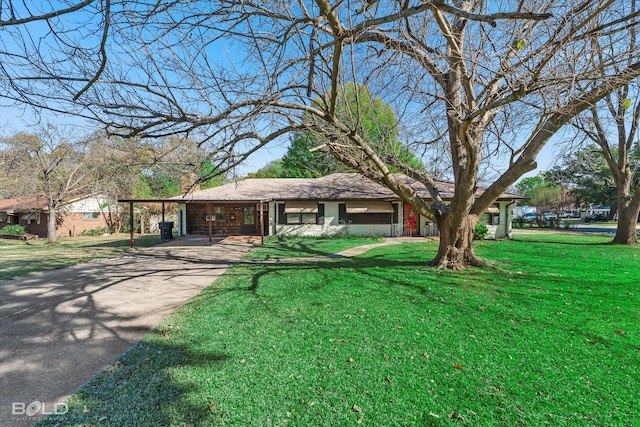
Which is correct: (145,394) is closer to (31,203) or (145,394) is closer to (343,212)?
(343,212)

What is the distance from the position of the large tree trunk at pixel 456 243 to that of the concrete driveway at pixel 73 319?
6.71m

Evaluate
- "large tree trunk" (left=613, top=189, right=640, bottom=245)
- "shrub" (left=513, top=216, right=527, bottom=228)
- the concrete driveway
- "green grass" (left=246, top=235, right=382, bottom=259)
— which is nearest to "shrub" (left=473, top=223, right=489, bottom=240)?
"green grass" (left=246, top=235, right=382, bottom=259)

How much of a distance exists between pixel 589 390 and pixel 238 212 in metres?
20.0

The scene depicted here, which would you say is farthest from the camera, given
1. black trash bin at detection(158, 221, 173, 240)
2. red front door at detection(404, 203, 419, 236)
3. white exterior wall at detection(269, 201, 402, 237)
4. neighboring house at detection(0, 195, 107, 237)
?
neighboring house at detection(0, 195, 107, 237)

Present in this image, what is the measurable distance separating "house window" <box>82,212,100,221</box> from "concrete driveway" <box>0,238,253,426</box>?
63.3 feet

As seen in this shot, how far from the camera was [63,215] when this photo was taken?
75.6 ft

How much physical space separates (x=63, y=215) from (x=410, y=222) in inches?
1062

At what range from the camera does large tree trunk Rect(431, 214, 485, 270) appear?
8172 mm

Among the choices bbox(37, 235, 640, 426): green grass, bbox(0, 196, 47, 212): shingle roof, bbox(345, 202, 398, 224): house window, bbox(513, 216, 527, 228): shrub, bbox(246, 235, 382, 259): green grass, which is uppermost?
bbox(0, 196, 47, 212): shingle roof

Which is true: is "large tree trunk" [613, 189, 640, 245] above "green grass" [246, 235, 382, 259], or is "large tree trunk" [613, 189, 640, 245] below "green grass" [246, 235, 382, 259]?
above

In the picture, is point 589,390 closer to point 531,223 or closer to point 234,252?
point 234,252

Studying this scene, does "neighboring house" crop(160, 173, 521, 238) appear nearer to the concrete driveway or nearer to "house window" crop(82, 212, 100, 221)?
the concrete driveway

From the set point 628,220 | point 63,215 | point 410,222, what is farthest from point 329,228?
point 63,215

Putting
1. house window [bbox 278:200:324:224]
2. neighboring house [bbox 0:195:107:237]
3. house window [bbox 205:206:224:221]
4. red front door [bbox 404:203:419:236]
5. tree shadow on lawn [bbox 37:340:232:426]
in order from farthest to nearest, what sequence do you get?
1. neighboring house [bbox 0:195:107:237]
2. house window [bbox 205:206:224:221]
3. red front door [bbox 404:203:419:236]
4. house window [bbox 278:200:324:224]
5. tree shadow on lawn [bbox 37:340:232:426]
